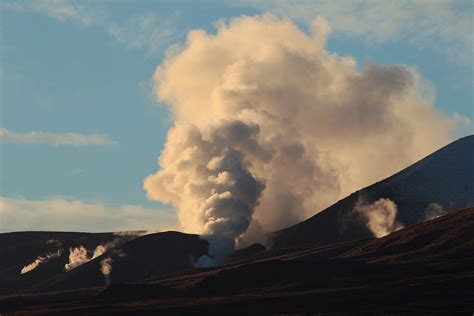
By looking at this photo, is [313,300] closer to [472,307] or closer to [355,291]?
[355,291]

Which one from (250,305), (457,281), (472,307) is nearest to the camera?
(472,307)

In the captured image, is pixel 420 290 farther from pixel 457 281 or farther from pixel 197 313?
pixel 197 313

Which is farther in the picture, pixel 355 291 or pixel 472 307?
pixel 355 291

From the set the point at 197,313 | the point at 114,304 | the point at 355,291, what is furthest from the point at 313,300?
the point at 114,304

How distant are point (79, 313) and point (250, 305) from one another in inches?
1304

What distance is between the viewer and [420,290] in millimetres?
189625

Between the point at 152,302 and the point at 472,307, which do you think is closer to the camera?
the point at 472,307

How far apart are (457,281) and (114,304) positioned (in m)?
71.3

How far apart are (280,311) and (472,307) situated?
34.2 meters

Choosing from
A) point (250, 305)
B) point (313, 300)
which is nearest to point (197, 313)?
point (250, 305)

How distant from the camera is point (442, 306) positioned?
170125mm

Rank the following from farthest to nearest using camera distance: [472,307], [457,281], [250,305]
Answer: [457,281]
[250,305]
[472,307]

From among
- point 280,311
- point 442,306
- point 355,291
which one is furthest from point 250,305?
point 442,306

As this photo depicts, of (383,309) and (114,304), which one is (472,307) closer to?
(383,309)
